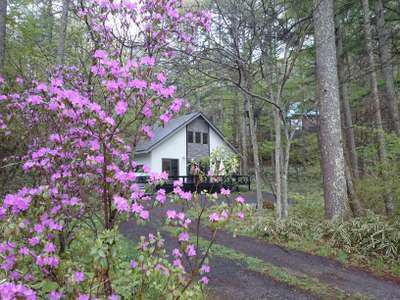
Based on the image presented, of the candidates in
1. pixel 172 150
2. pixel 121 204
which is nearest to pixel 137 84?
pixel 121 204

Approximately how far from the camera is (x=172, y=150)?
66.1 feet

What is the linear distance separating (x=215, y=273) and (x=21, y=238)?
126 inches

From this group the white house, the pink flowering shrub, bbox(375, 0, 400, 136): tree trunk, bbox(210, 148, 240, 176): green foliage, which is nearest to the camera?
the pink flowering shrub

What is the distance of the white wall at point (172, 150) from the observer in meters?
19.3

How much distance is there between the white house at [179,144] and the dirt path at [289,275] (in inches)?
525

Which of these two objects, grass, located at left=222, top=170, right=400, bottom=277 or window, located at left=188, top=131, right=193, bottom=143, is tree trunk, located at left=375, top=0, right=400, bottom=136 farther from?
window, located at left=188, top=131, right=193, bottom=143

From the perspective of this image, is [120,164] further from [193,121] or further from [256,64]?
[193,121]

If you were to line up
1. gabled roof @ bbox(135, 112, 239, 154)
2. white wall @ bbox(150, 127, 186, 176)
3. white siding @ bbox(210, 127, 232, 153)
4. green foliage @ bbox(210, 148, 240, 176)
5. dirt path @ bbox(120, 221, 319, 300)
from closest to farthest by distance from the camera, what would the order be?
1. green foliage @ bbox(210, 148, 240, 176)
2. dirt path @ bbox(120, 221, 319, 300)
3. gabled roof @ bbox(135, 112, 239, 154)
4. white wall @ bbox(150, 127, 186, 176)
5. white siding @ bbox(210, 127, 232, 153)

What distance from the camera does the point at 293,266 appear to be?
5055 mm

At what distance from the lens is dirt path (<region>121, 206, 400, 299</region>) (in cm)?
396

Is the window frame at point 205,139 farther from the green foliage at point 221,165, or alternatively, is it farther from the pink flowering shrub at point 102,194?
the pink flowering shrub at point 102,194

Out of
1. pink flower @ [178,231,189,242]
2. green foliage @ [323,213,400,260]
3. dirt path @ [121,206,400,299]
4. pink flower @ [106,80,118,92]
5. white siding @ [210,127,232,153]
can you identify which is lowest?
dirt path @ [121,206,400,299]

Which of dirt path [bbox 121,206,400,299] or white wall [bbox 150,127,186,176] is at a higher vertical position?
white wall [bbox 150,127,186,176]

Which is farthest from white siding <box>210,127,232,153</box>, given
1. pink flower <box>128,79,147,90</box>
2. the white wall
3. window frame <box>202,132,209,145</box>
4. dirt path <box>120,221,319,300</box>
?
pink flower <box>128,79,147,90</box>
